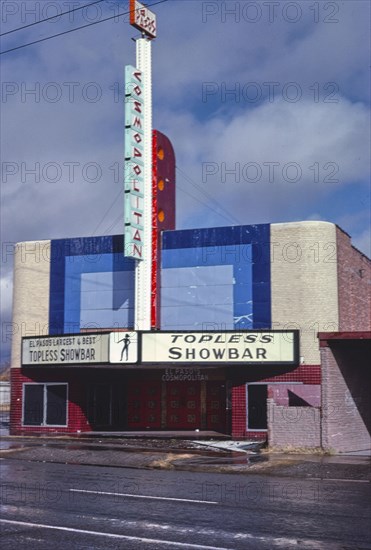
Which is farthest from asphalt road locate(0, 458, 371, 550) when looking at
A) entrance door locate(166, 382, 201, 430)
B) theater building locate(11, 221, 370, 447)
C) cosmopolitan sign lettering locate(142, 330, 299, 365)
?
entrance door locate(166, 382, 201, 430)

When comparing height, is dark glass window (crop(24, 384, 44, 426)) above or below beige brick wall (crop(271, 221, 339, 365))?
below

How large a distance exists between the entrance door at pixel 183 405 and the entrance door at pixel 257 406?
4.27m

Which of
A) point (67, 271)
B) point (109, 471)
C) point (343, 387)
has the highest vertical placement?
point (67, 271)

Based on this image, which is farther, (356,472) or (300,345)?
(300,345)

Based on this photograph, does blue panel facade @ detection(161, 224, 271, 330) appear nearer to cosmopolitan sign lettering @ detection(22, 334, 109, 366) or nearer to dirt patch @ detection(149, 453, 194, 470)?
cosmopolitan sign lettering @ detection(22, 334, 109, 366)

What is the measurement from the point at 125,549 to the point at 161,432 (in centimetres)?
2347

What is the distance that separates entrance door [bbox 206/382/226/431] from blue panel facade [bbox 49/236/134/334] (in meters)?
4.98

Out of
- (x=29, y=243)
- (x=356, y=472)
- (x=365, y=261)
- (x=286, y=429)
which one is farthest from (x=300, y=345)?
(x=29, y=243)

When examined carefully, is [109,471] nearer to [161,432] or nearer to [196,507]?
[196,507]

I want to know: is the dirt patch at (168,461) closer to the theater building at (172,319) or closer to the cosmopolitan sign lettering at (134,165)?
the theater building at (172,319)

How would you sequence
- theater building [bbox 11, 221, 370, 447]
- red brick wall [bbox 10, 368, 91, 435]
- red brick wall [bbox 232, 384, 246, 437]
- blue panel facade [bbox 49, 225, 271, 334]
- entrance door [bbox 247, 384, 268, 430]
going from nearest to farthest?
theater building [bbox 11, 221, 370, 447]
entrance door [bbox 247, 384, 268, 430]
red brick wall [bbox 232, 384, 246, 437]
blue panel facade [bbox 49, 225, 271, 334]
red brick wall [bbox 10, 368, 91, 435]

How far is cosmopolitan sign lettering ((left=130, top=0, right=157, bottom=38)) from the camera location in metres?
30.7

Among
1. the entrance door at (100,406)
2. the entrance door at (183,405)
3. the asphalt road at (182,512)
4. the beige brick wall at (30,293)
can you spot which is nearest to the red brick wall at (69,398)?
the entrance door at (100,406)

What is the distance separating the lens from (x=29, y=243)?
35406 millimetres
